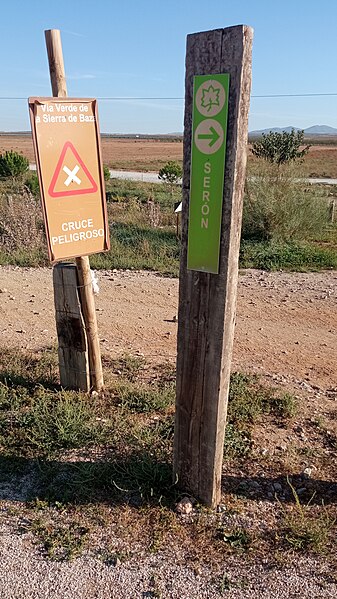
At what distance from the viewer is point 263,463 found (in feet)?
11.3

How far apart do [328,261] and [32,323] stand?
5.57 metres

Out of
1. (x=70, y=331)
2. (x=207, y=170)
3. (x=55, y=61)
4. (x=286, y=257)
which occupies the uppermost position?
(x=55, y=61)

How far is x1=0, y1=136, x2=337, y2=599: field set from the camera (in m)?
Answer: 2.59

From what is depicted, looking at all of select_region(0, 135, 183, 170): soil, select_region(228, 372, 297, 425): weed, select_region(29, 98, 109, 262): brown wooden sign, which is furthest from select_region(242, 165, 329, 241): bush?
select_region(0, 135, 183, 170): soil

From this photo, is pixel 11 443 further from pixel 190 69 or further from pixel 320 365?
pixel 320 365

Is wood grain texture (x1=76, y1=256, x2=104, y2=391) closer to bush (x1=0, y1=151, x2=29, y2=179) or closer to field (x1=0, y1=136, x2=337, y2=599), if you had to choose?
field (x1=0, y1=136, x2=337, y2=599)

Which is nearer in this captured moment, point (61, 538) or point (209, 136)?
point (209, 136)

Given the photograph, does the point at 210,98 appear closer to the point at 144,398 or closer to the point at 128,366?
the point at 144,398

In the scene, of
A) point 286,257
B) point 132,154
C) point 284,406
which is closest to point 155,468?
point 284,406

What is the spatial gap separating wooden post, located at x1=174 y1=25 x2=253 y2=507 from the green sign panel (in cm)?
3

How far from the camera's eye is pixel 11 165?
23.4 meters

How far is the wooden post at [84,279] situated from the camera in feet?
12.1

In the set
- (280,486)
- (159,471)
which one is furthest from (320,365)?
(159,471)

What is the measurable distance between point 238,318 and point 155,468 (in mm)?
3621
